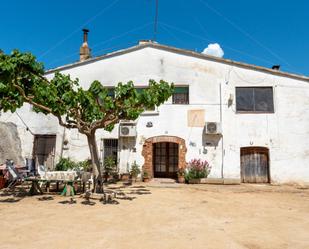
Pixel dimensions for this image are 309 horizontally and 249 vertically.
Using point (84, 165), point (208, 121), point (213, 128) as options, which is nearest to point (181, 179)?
point (213, 128)

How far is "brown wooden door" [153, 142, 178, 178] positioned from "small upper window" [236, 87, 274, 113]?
397 centimetres

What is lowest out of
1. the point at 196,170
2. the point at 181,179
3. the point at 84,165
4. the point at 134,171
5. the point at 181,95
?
the point at 181,179

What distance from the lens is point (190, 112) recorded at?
42.5 feet

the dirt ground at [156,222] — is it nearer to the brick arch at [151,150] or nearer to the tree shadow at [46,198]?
the tree shadow at [46,198]

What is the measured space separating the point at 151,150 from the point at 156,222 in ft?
24.3

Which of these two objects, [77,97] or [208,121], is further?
[208,121]

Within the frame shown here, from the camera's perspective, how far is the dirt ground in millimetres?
4441

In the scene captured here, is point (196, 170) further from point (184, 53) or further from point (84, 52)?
point (84, 52)

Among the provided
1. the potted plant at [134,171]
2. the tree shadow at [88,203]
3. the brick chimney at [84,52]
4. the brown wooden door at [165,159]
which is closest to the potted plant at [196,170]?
the brown wooden door at [165,159]

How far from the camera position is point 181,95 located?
43.8ft

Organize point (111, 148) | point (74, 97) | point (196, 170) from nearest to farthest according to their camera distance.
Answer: point (74, 97), point (196, 170), point (111, 148)

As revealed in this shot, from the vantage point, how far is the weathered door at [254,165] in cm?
1256

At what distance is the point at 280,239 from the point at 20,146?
44.6 feet

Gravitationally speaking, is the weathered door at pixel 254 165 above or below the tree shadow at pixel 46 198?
above
